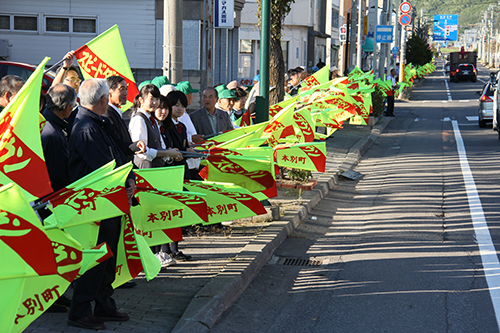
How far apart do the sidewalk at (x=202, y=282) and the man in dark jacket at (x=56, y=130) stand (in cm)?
117

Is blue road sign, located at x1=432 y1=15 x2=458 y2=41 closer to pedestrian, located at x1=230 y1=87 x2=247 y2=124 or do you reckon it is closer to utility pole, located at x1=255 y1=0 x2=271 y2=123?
utility pole, located at x1=255 y1=0 x2=271 y2=123

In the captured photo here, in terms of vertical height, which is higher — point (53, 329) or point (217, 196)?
point (217, 196)

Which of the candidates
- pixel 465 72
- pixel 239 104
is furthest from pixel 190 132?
pixel 465 72

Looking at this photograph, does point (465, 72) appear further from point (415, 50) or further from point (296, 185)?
point (296, 185)

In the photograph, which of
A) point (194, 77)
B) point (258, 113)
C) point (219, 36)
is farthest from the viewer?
point (219, 36)

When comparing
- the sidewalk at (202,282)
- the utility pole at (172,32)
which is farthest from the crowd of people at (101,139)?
the utility pole at (172,32)

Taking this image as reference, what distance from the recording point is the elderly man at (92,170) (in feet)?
14.8

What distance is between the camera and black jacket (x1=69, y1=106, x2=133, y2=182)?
4535mm

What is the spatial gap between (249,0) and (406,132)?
1763 centimetres

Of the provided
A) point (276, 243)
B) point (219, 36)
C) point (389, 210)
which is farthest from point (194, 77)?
point (276, 243)

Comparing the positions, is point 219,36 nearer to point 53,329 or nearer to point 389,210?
point 389,210

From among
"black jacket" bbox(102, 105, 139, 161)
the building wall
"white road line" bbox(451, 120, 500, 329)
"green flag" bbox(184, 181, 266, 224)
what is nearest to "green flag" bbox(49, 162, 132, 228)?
"black jacket" bbox(102, 105, 139, 161)

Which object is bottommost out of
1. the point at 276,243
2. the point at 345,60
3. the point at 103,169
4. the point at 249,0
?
the point at 276,243

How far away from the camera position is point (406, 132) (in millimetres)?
20328
